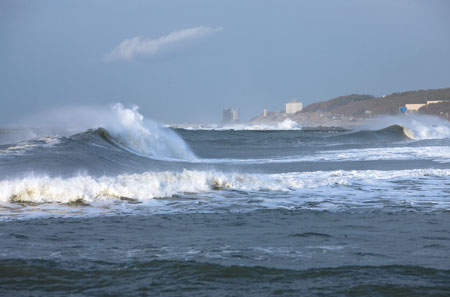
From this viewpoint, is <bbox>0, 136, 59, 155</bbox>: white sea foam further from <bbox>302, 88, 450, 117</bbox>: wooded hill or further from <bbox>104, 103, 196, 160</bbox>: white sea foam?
<bbox>302, 88, 450, 117</bbox>: wooded hill

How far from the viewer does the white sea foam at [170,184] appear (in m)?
9.33

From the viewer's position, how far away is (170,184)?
10648 millimetres

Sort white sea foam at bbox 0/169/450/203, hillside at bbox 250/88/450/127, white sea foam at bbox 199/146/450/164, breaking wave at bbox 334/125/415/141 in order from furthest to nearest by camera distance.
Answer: hillside at bbox 250/88/450/127
breaking wave at bbox 334/125/415/141
white sea foam at bbox 199/146/450/164
white sea foam at bbox 0/169/450/203

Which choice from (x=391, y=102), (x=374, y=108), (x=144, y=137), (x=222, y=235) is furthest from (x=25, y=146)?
(x=391, y=102)

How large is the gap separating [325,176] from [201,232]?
23.7ft

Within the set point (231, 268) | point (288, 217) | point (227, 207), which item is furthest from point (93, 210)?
point (231, 268)

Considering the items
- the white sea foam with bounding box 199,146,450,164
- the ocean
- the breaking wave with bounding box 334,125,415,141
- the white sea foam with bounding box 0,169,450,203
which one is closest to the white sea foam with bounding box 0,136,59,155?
the ocean

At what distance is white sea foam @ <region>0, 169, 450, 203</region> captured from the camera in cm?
933

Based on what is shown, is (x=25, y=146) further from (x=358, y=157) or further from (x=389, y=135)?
(x=389, y=135)

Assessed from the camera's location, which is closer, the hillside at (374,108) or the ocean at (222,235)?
the ocean at (222,235)

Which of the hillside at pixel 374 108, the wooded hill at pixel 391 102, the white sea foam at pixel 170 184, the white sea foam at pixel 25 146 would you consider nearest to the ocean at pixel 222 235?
the white sea foam at pixel 170 184

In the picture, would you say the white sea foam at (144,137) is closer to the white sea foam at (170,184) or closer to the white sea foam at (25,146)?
the white sea foam at (25,146)

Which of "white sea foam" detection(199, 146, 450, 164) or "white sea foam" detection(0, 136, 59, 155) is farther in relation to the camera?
"white sea foam" detection(199, 146, 450, 164)

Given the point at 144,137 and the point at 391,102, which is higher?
the point at 391,102
